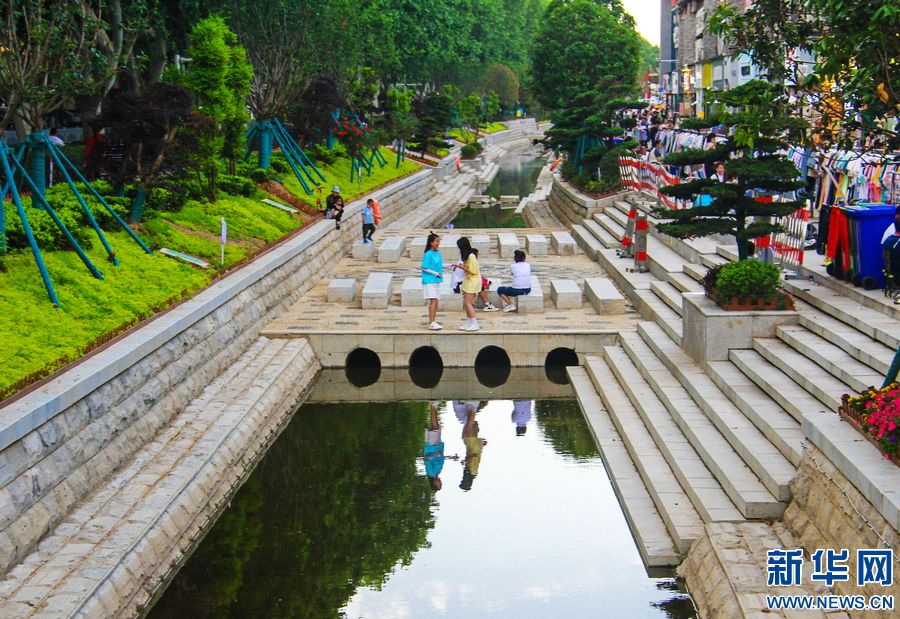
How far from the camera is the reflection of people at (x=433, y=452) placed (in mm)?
15141

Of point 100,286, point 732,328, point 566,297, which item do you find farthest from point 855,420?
point 566,297

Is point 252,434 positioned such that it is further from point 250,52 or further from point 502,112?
point 502,112

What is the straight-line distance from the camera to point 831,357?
1375 cm

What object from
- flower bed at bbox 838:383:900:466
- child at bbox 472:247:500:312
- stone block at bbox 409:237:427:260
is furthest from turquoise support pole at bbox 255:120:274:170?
flower bed at bbox 838:383:900:466

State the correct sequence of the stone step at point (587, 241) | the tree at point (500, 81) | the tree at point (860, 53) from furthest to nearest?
the tree at point (500, 81) → the stone step at point (587, 241) → the tree at point (860, 53)

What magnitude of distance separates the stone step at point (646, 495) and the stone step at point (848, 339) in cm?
257

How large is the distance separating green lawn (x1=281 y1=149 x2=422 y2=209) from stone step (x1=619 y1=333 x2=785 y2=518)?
1889 centimetres

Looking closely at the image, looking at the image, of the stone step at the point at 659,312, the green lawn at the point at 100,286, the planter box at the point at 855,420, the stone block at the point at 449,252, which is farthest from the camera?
the stone block at the point at 449,252

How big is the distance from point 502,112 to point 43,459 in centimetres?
12054

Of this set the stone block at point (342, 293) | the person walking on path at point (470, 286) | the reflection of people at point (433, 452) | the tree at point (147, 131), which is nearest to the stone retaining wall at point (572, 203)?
the stone block at point (342, 293)

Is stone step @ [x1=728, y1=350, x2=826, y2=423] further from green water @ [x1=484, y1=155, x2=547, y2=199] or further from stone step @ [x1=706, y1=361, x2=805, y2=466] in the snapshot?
green water @ [x1=484, y1=155, x2=547, y2=199]

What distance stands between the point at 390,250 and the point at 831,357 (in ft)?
56.9

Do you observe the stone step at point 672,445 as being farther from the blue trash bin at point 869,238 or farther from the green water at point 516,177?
the green water at point 516,177

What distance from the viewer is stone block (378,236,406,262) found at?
2975cm
